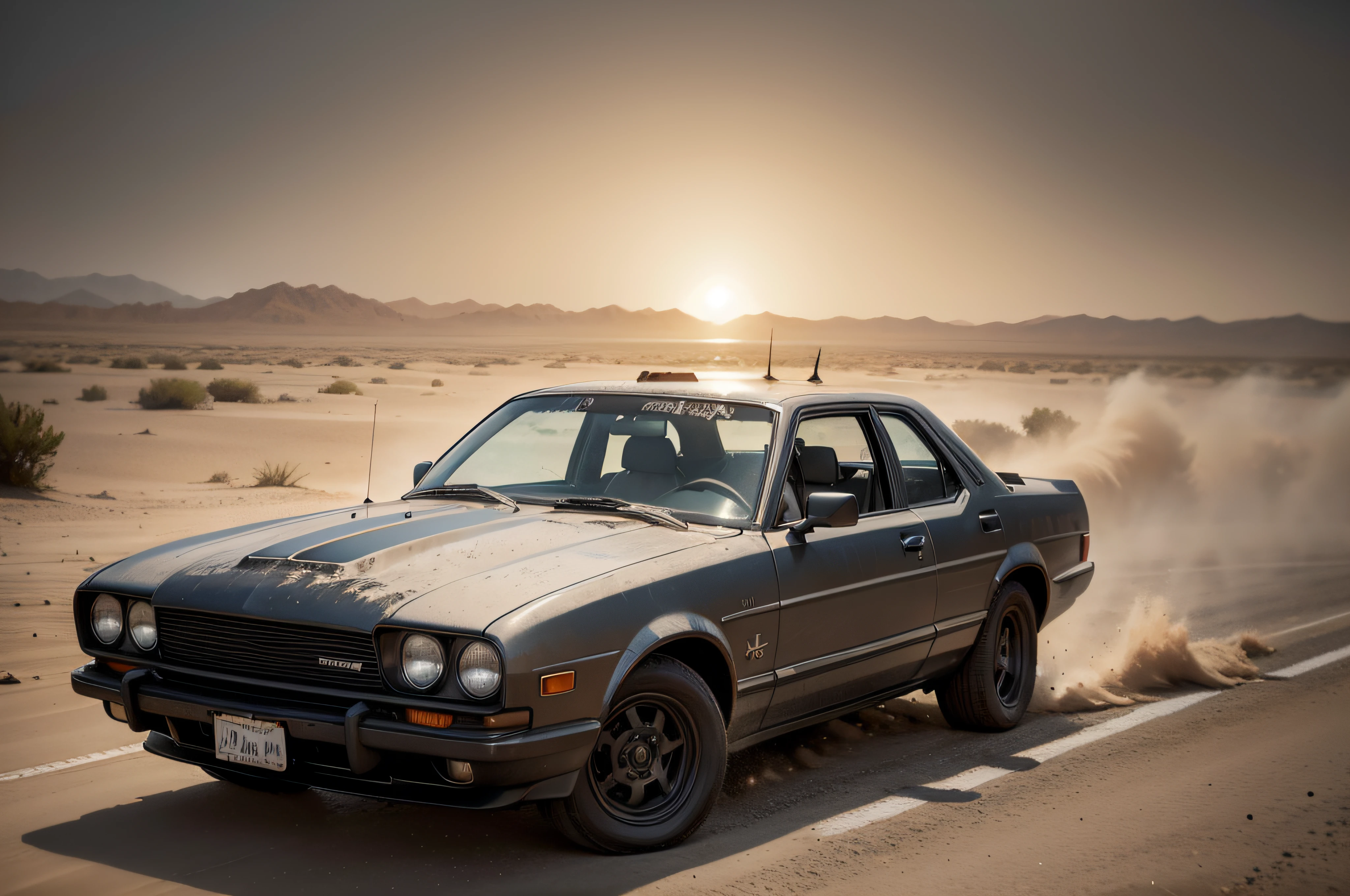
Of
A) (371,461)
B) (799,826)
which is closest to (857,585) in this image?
(799,826)

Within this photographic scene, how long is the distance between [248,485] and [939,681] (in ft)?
52.9

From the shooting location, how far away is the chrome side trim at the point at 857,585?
462cm

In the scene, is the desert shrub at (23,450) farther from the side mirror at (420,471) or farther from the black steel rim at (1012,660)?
the black steel rim at (1012,660)

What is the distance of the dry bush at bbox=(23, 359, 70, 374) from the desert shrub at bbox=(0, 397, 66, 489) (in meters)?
43.5

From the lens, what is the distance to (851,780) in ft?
17.0

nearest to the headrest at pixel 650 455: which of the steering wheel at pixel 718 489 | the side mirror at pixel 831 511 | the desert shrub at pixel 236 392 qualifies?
the steering wheel at pixel 718 489

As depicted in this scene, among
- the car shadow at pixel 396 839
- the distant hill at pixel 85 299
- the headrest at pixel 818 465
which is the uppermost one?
the distant hill at pixel 85 299

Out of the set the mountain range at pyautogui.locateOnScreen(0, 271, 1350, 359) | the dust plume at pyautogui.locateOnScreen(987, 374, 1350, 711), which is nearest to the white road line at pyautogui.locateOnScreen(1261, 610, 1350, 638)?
the dust plume at pyautogui.locateOnScreen(987, 374, 1350, 711)

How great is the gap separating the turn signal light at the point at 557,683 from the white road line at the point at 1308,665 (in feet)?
18.1

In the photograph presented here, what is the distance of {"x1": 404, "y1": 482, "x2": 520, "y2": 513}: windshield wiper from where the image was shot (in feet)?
16.5

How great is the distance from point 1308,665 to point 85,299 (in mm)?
139378

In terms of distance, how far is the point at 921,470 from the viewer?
6.02 metres

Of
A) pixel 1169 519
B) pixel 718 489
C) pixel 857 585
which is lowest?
pixel 1169 519

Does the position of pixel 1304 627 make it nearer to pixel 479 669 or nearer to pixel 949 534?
pixel 949 534
